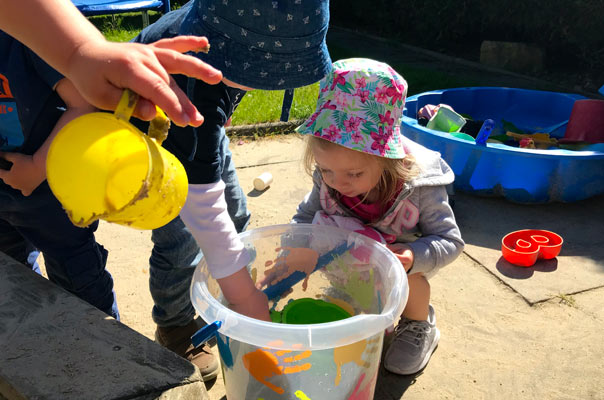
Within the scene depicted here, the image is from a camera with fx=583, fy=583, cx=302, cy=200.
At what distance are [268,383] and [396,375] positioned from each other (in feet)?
1.76

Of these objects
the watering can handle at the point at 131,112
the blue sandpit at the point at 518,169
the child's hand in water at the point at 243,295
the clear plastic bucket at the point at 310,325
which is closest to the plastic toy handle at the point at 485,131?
the blue sandpit at the point at 518,169

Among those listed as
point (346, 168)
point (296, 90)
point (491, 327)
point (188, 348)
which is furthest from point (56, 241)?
point (296, 90)

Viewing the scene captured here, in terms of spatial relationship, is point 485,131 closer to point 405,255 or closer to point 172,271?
point 405,255

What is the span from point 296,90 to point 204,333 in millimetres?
3010

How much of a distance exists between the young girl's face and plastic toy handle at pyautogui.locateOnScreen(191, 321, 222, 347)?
1.78ft

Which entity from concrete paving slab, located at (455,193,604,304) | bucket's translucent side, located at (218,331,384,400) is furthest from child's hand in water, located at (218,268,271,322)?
concrete paving slab, located at (455,193,604,304)

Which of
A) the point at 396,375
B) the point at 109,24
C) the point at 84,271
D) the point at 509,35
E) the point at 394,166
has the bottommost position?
the point at 109,24

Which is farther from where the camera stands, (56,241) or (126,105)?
(56,241)

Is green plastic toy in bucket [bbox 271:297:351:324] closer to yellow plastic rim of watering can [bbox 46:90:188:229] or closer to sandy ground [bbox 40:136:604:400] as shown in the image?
sandy ground [bbox 40:136:604:400]

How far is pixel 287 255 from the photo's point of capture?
1.55 m

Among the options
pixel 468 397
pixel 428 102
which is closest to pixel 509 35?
pixel 428 102

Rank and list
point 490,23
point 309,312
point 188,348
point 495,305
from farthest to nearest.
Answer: point 490,23 → point 495,305 → point 188,348 → point 309,312

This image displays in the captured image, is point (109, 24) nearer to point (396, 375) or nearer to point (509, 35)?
point (509, 35)

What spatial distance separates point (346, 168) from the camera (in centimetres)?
149
